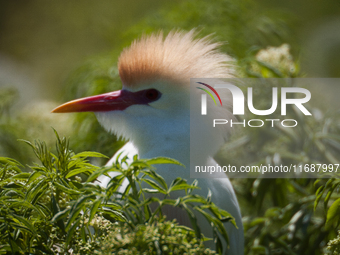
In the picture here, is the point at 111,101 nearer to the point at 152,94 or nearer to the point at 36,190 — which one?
the point at 152,94

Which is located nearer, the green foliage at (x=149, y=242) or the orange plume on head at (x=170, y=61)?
the green foliage at (x=149, y=242)

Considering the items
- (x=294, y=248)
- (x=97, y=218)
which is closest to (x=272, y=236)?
(x=294, y=248)

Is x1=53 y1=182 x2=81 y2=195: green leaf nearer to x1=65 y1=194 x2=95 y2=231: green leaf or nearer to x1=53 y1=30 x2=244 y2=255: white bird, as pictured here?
x1=65 y1=194 x2=95 y2=231: green leaf

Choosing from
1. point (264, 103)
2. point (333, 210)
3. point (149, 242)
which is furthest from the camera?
point (264, 103)

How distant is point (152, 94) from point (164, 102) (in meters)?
0.03

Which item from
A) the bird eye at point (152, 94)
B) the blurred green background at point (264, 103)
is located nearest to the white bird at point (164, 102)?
the bird eye at point (152, 94)

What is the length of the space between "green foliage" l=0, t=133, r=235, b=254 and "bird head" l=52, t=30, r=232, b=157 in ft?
0.89

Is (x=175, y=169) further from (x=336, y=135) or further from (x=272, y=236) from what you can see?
(x=336, y=135)

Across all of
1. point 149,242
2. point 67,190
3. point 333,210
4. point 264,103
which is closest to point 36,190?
point 67,190

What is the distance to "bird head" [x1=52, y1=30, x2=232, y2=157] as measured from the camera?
2.04 ft

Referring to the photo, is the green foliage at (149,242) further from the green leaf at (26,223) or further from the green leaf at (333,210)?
the green leaf at (333,210)

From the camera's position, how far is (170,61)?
618 millimetres

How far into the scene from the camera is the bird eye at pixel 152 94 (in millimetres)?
634

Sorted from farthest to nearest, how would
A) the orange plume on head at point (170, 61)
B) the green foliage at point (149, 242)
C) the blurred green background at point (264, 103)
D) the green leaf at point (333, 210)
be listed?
the blurred green background at point (264, 103), the orange plume on head at point (170, 61), the green leaf at point (333, 210), the green foliage at point (149, 242)
